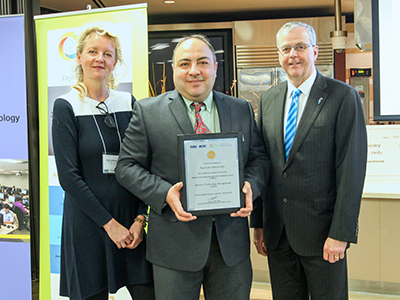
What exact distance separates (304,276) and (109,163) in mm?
1142

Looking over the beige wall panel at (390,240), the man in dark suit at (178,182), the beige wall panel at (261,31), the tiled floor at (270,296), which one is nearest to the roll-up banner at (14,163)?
the man in dark suit at (178,182)

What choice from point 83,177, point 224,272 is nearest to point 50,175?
point 83,177

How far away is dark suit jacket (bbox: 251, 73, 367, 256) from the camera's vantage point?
1.70m

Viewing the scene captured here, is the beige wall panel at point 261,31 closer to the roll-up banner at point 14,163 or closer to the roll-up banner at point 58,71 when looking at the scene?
the roll-up banner at point 58,71

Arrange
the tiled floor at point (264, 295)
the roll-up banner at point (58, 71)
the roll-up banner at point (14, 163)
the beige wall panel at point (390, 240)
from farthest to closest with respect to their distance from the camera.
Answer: the tiled floor at point (264, 295) → the beige wall panel at point (390, 240) → the roll-up banner at point (14, 163) → the roll-up banner at point (58, 71)

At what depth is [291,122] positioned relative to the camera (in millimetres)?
1843

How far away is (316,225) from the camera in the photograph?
179 centimetres

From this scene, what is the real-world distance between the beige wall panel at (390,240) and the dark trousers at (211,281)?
1.97 metres

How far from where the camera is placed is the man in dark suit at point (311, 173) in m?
1.71

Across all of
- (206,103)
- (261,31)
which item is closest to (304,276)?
(206,103)

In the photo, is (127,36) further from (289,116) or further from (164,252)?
(164,252)

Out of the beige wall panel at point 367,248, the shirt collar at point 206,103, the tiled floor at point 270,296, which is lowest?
the tiled floor at point 270,296

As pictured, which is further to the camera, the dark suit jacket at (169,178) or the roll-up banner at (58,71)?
the roll-up banner at (58,71)

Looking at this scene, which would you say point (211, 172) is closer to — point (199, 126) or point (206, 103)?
point (199, 126)
